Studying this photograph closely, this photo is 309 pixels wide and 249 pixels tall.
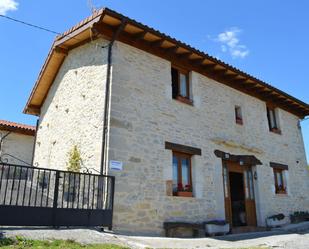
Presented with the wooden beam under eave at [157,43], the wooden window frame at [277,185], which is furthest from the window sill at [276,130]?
the wooden beam under eave at [157,43]

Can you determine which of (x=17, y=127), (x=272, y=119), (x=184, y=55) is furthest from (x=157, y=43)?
(x=17, y=127)

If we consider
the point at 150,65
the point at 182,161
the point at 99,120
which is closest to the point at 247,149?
Result: the point at 182,161

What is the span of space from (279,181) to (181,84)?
5.95m

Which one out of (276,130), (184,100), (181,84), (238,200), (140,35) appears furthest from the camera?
(276,130)

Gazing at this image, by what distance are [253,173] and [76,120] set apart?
634 cm

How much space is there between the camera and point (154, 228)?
25.4ft

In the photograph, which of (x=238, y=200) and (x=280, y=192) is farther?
(x=280, y=192)

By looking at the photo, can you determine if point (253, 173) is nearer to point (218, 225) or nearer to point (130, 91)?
point (218, 225)

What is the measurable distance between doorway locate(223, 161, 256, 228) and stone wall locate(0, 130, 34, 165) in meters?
8.59

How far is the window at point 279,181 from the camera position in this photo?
40.7 feet

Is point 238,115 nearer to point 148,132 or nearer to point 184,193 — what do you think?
point 184,193

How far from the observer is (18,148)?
46.9ft

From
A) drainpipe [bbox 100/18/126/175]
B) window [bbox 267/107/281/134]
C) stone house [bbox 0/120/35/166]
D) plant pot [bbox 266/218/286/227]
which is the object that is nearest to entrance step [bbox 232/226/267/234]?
plant pot [bbox 266/218/286/227]

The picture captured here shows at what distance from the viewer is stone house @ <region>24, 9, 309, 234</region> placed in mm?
7838
